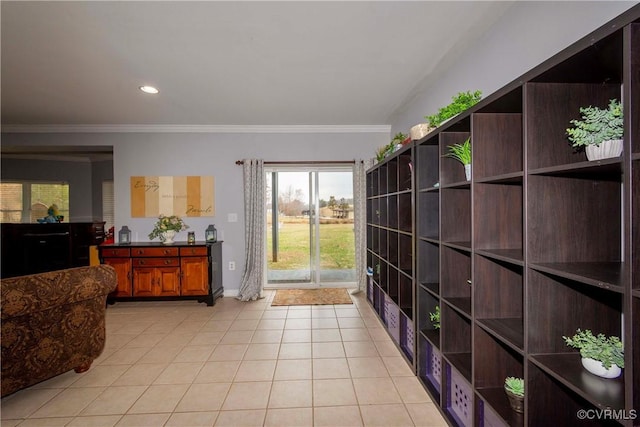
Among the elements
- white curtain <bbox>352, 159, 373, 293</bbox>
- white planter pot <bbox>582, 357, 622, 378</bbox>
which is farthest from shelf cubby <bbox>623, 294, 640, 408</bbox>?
white curtain <bbox>352, 159, 373, 293</bbox>

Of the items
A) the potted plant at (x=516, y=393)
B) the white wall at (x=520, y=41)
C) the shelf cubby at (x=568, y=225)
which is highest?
the white wall at (x=520, y=41)

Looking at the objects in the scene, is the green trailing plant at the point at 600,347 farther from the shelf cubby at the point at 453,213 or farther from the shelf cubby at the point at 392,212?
the shelf cubby at the point at 392,212

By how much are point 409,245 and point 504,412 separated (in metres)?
1.47

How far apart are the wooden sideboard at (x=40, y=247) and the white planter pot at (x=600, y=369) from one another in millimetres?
6321

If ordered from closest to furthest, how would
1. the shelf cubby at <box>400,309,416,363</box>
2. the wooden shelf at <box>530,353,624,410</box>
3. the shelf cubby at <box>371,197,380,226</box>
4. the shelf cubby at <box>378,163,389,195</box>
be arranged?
1. the wooden shelf at <box>530,353,624,410</box>
2. the shelf cubby at <box>400,309,416,363</box>
3. the shelf cubby at <box>378,163,389,195</box>
4. the shelf cubby at <box>371,197,380,226</box>

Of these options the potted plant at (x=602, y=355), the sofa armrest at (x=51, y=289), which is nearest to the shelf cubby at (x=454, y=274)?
the potted plant at (x=602, y=355)

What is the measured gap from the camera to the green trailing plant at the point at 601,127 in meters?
0.92

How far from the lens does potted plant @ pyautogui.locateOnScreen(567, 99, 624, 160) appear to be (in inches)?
36.1

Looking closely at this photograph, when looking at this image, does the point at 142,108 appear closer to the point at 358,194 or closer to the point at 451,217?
the point at 358,194

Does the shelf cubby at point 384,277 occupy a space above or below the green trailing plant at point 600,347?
below

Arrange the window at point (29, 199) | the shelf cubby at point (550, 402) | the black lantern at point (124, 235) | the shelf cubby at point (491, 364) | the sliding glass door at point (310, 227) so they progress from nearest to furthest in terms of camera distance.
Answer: the shelf cubby at point (550, 402) → the shelf cubby at point (491, 364) → the black lantern at point (124, 235) → the sliding glass door at point (310, 227) → the window at point (29, 199)

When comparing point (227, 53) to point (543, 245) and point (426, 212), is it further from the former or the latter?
point (543, 245)

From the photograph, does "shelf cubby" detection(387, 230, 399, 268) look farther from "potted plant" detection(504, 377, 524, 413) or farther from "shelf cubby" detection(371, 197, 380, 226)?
"potted plant" detection(504, 377, 524, 413)

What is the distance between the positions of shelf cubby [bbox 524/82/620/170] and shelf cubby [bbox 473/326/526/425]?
88 centimetres
